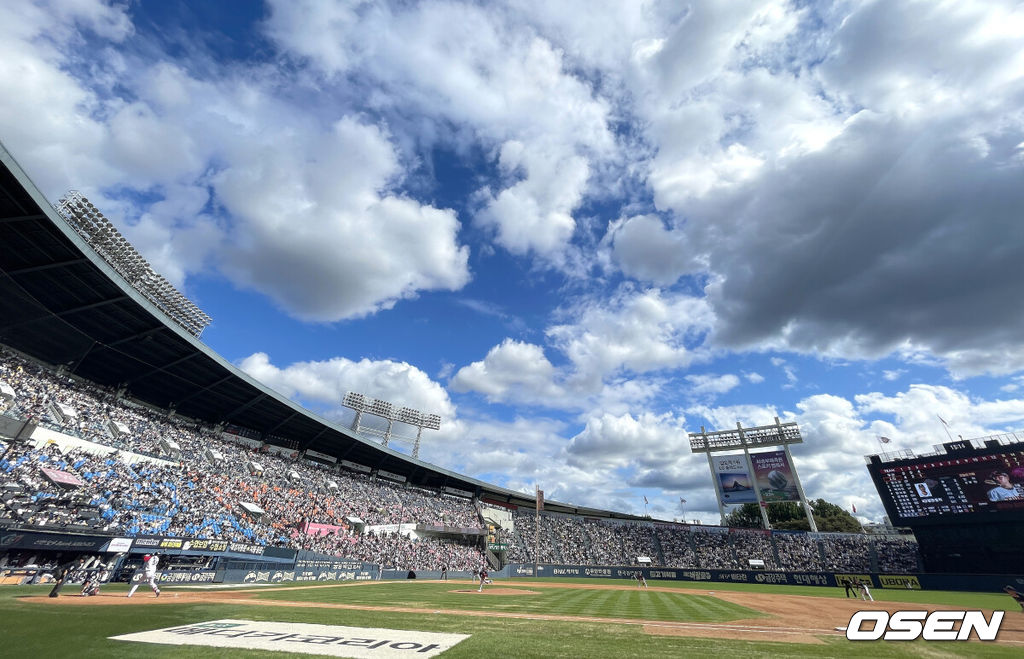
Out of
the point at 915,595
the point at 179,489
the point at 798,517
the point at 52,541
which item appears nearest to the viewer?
the point at 52,541

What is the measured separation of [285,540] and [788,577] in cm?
4965

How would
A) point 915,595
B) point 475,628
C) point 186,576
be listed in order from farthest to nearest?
point 915,595 < point 186,576 < point 475,628

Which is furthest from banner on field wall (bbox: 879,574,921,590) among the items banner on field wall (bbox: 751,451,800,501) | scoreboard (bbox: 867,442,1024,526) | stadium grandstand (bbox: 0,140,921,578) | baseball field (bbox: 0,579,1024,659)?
baseball field (bbox: 0,579,1024,659)

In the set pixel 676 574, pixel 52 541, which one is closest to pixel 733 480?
pixel 676 574

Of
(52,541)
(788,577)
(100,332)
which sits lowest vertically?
(52,541)

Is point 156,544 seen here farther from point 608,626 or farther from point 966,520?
point 966,520

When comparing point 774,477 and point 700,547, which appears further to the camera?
point 774,477

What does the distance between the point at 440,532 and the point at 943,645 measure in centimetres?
5335

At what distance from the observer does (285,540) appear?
35.7 metres

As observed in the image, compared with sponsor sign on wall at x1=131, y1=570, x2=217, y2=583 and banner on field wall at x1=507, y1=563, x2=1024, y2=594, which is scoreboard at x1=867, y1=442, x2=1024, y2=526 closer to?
banner on field wall at x1=507, y1=563, x2=1024, y2=594

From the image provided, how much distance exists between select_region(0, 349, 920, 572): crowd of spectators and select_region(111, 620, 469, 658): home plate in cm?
1801

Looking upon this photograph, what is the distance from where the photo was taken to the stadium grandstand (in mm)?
23125

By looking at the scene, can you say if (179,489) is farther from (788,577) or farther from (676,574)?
(788,577)

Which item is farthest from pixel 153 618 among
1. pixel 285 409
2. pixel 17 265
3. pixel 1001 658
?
pixel 285 409
